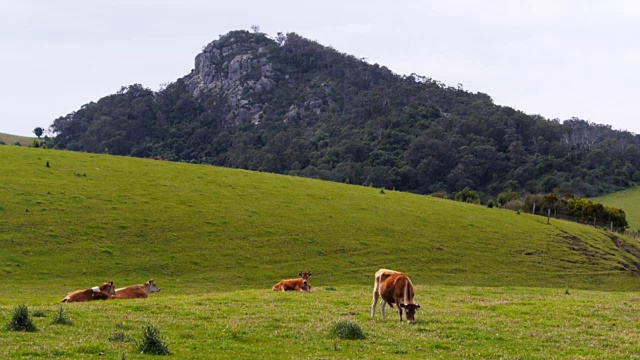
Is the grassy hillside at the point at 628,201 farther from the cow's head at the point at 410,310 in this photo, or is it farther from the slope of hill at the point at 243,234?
the cow's head at the point at 410,310

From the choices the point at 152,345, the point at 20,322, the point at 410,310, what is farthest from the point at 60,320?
the point at 410,310

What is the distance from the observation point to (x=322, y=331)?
1466cm

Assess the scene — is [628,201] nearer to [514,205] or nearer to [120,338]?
[514,205]

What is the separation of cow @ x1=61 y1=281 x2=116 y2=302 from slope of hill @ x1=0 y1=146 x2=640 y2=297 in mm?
7182

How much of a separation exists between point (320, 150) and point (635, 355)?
372ft

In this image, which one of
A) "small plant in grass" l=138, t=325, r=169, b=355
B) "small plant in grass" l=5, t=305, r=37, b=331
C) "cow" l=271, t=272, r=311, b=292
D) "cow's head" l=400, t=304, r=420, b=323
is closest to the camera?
"small plant in grass" l=138, t=325, r=169, b=355

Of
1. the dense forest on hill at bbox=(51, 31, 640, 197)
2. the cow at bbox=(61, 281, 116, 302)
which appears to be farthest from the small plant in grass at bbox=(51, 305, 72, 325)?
the dense forest on hill at bbox=(51, 31, 640, 197)

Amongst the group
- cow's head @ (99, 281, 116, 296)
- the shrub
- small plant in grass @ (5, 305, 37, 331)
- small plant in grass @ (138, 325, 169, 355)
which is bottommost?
cow's head @ (99, 281, 116, 296)

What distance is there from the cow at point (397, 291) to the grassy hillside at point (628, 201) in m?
77.4

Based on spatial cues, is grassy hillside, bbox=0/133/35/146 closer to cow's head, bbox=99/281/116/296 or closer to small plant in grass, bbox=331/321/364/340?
cow's head, bbox=99/281/116/296

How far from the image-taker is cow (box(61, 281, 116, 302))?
71.0 ft

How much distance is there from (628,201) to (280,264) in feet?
270

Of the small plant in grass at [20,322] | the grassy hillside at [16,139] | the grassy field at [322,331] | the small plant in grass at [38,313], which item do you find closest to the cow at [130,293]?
the grassy field at [322,331]

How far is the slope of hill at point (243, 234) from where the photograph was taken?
113 feet
